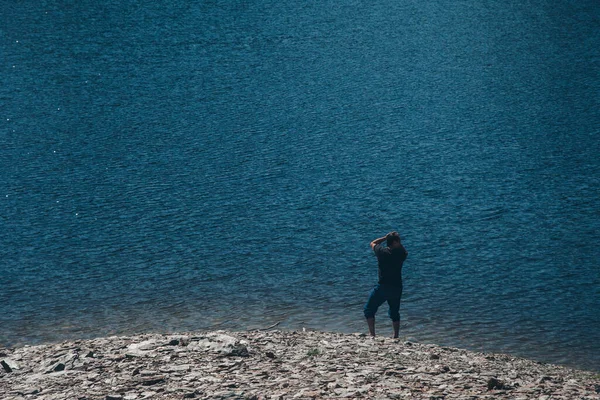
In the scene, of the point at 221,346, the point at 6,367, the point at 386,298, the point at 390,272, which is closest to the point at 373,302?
the point at 386,298

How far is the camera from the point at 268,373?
47.8 ft

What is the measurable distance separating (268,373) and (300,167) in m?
28.2

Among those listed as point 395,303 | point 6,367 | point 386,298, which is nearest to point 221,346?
point 6,367

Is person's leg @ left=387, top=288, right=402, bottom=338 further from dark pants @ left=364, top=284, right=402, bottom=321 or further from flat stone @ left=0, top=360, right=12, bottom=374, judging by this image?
flat stone @ left=0, top=360, right=12, bottom=374

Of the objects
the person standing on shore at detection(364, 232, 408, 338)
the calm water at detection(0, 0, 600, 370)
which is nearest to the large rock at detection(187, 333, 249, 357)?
the person standing on shore at detection(364, 232, 408, 338)

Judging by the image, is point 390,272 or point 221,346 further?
point 390,272

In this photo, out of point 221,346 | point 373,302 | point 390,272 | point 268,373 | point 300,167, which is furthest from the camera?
point 300,167

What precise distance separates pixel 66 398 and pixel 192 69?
54.7 m

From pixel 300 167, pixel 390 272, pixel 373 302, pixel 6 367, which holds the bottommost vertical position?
pixel 373 302

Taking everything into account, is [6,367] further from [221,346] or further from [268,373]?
[268,373]

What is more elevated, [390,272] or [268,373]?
[390,272]

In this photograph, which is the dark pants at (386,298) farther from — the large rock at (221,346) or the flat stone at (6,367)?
the flat stone at (6,367)

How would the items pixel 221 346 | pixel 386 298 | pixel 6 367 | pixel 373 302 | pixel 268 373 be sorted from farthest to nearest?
pixel 373 302 < pixel 386 298 < pixel 6 367 < pixel 221 346 < pixel 268 373

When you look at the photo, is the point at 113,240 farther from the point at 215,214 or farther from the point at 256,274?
the point at 256,274
